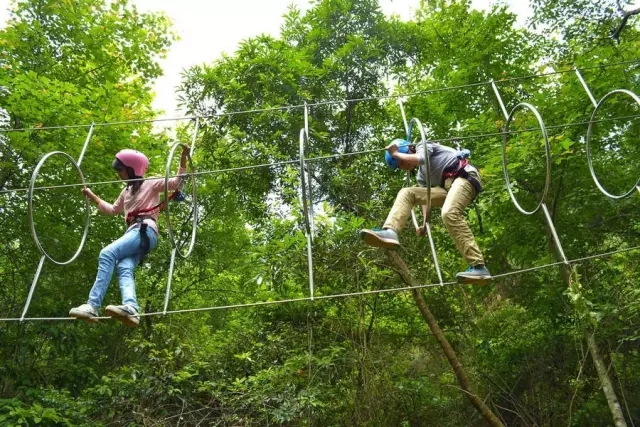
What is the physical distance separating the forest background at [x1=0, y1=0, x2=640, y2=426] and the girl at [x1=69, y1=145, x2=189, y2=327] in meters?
1.83

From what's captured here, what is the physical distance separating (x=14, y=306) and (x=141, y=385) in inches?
77.7

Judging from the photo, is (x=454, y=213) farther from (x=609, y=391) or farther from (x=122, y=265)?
(x=609, y=391)

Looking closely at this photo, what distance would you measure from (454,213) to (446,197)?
0.16m

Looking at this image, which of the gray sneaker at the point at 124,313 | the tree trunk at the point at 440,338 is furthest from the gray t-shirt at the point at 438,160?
the tree trunk at the point at 440,338

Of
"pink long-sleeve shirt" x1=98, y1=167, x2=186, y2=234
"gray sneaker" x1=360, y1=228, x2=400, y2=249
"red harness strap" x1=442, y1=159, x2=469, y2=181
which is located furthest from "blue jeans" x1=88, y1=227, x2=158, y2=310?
"red harness strap" x1=442, y1=159, x2=469, y2=181

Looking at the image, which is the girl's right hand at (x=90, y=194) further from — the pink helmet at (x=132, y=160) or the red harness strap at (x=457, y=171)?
the red harness strap at (x=457, y=171)

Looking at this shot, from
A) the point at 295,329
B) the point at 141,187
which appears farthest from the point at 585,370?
the point at 141,187


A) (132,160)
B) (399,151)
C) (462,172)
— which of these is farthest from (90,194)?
(462,172)

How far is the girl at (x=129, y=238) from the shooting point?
109 inches

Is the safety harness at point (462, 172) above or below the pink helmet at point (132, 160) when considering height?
below

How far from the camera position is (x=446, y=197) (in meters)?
3.11

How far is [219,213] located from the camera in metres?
7.57

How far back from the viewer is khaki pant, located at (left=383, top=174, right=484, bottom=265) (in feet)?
9.75

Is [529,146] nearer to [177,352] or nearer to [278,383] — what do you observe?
[278,383]
